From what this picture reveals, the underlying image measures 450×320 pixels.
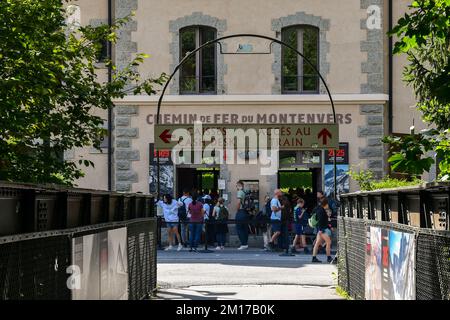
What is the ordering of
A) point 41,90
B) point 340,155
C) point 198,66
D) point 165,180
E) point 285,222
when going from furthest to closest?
point 198,66 → point 165,180 → point 340,155 → point 285,222 → point 41,90

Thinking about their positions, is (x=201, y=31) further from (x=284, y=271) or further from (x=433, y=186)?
(x=433, y=186)

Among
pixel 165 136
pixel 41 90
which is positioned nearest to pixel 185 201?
pixel 165 136

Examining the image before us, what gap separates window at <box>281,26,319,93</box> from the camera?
1251 inches

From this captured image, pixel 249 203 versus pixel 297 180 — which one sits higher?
pixel 297 180

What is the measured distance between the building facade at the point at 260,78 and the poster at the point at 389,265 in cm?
1930

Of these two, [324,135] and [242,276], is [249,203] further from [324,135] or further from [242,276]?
[242,276]

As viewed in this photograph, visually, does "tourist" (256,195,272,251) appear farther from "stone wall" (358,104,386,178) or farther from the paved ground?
"stone wall" (358,104,386,178)

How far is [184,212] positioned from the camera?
3000 cm

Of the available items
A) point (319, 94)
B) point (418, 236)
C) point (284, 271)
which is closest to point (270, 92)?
point (319, 94)

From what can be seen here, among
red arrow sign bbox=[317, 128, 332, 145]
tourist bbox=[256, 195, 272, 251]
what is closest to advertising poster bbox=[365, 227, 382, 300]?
red arrow sign bbox=[317, 128, 332, 145]

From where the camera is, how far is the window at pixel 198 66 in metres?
32.0

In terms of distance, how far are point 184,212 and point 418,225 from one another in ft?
70.9

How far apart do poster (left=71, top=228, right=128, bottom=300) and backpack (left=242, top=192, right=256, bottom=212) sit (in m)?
18.6

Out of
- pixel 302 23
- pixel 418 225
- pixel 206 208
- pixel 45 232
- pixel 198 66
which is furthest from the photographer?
pixel 198 66
